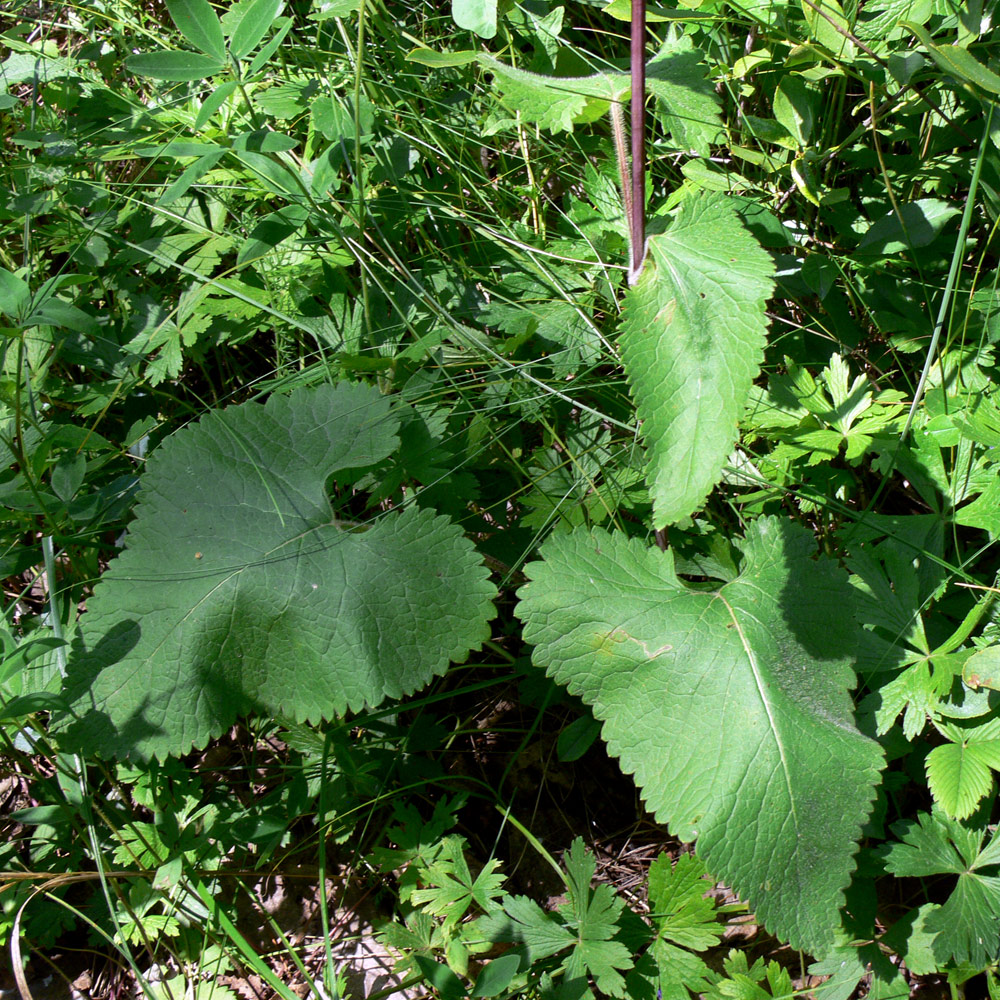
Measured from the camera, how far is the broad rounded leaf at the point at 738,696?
4.33ft

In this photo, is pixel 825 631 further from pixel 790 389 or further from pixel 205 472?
pixel 205 472

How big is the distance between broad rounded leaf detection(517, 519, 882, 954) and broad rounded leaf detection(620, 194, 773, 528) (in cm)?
32

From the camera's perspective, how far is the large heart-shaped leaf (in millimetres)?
1542

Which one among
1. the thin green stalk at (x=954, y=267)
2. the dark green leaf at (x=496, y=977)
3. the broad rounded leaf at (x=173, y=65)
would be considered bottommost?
the dark green leaf at (x=496, y=977)

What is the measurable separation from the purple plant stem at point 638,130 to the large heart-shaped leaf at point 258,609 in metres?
0.64

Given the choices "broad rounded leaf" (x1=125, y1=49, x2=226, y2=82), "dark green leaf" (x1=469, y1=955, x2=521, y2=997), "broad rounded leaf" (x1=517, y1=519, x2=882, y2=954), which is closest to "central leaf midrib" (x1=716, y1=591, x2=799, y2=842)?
"broad rounded leaf" (x1=517, y1=519, x2=882, y2=954)

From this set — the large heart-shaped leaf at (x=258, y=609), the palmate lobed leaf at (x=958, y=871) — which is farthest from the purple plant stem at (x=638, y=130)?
the palmate lobed leaf at (x=958, y=871)

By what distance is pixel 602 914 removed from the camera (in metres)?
1.62

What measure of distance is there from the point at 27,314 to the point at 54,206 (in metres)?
0.80

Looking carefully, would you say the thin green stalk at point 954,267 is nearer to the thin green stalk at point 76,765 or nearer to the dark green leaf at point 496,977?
the dark green leaf at point 496,977

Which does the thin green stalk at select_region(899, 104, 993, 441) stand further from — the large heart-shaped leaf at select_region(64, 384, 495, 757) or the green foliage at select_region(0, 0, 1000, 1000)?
the large heart-shaped leaf at select_region(64, 384, 495, 757)

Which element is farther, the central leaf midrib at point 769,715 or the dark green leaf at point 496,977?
the dark green leaf at point 496,977

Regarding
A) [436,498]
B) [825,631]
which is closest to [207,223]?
[436,498]

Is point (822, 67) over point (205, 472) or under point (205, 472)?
over
